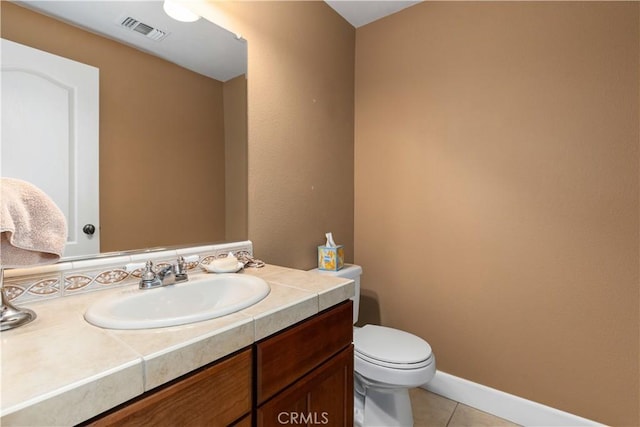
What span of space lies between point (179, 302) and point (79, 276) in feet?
0.95

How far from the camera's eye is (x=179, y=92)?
1.19 meters

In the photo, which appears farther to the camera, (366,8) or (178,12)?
(366,8)

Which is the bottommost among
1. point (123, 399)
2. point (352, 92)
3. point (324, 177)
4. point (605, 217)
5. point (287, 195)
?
point (123, 399)

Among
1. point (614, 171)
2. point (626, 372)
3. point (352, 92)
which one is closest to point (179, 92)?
point (352, 92)

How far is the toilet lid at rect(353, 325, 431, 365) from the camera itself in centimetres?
135

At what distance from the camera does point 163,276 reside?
99 centimetres

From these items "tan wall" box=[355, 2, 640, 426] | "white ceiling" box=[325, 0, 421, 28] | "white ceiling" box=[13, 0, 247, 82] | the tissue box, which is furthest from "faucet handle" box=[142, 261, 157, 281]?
"white ceiling" box=[325, 0, 421, 28]

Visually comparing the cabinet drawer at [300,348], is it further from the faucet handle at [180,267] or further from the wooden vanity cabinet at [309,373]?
the faucet handle at [180,267]

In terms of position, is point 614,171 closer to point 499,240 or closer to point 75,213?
point 499,240

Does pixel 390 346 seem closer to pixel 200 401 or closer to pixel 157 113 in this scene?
pixel 200 401

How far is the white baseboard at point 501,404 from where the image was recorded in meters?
1.48

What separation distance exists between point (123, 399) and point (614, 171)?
6.18 ft

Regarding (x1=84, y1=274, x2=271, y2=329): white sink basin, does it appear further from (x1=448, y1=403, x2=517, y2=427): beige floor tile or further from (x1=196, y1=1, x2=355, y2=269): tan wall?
(x1=448, y1=403, x2=517, y2=427): beige floor tile

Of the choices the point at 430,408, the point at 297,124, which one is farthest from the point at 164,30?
the point at 430,408
